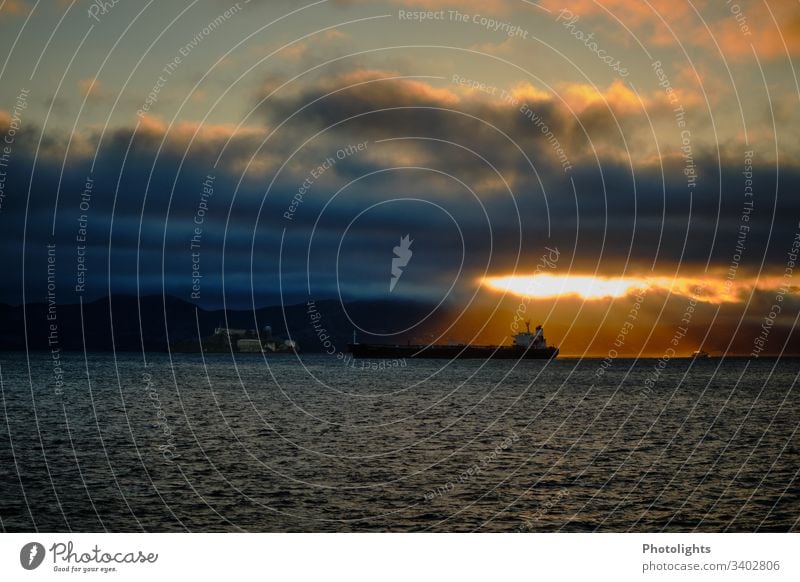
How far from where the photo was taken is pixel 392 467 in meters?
64.6

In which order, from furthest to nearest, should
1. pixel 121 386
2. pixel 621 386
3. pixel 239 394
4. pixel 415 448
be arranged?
1. pixel 621 386
2. pixel 121 386
3. pixel 239 394
4. pixel 415 448

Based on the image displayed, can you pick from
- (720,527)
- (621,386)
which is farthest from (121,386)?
(720,527)

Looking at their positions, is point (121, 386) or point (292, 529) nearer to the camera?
point (292, 529)

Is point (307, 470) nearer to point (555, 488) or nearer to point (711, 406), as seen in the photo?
point (555, 488)

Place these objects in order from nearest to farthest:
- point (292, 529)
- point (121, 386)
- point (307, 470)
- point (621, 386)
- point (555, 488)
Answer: point (292, 529) → point (555, 488) → point (307, 470) → point (121, 386) → point (621, 386)

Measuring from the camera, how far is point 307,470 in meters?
62.5

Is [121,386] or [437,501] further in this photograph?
[121,386]

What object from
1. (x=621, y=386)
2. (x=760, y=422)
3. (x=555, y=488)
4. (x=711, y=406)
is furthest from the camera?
(x=621, y=386)

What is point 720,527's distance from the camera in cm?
4634

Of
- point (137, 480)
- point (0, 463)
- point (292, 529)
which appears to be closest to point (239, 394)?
point (0, 463)

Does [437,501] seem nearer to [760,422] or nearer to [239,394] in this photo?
[760,422]

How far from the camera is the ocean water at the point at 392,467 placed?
156 feet

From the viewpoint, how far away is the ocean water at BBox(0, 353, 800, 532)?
156 feet

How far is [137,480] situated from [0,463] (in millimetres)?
14589
